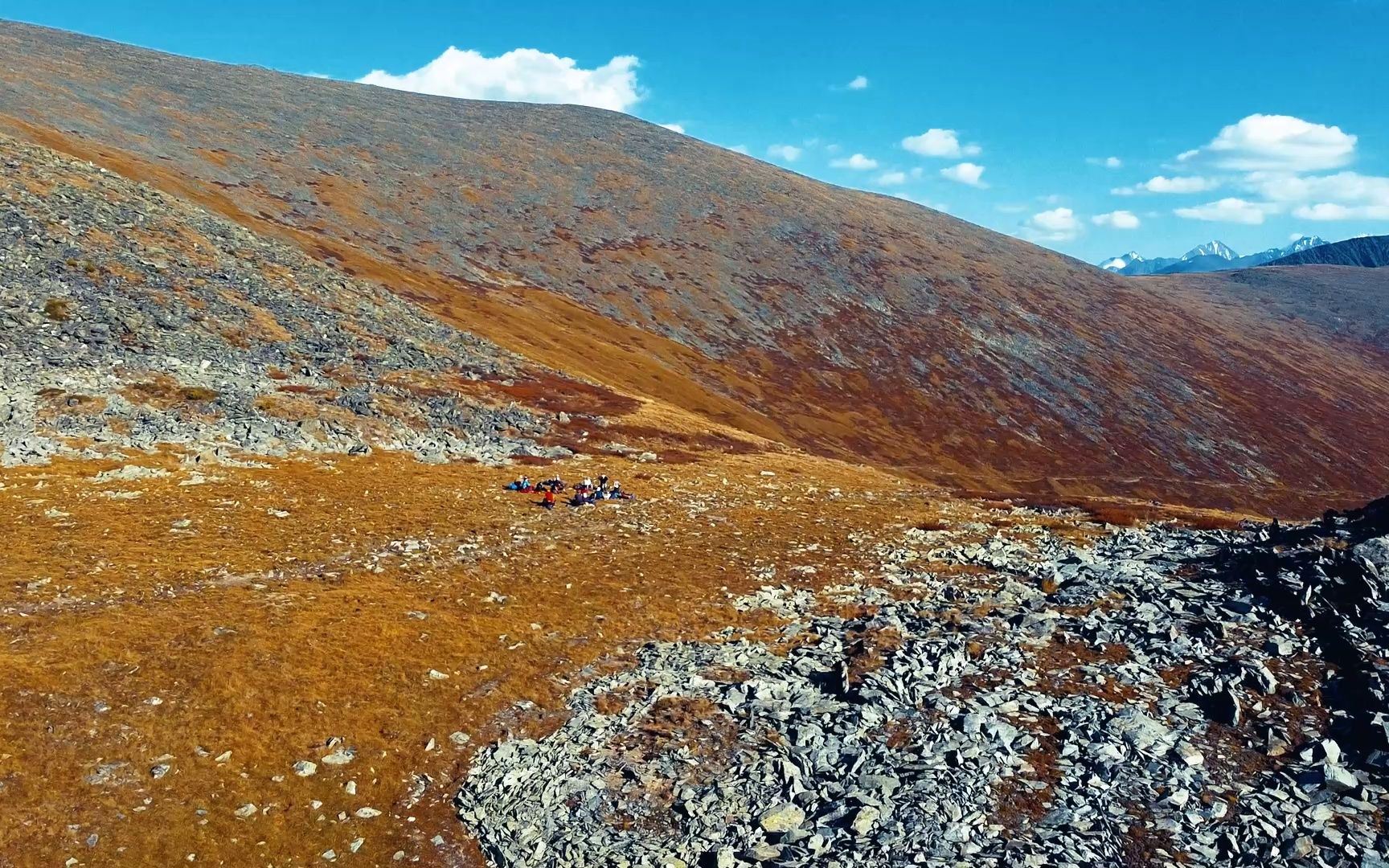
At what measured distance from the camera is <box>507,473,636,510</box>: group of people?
36.5m

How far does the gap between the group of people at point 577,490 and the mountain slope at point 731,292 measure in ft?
114

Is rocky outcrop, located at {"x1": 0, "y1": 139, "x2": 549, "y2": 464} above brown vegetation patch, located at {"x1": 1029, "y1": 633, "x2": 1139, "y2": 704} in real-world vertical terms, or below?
above

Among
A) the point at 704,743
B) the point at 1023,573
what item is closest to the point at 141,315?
the point at 704,743

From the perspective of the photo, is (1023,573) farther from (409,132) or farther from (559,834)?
(409,132)

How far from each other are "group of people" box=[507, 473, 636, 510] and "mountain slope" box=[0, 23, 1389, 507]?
34.7m

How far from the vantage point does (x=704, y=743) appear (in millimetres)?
17594

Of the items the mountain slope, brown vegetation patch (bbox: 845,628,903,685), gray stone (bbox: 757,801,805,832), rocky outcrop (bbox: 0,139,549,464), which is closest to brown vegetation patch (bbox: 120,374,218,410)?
rocky outcrop (bbox: 0,139,549,464)

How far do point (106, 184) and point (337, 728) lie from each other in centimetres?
6851

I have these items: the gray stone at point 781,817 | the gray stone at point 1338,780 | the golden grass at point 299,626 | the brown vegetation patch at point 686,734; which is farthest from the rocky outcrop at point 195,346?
the gray stone at point 1338,780

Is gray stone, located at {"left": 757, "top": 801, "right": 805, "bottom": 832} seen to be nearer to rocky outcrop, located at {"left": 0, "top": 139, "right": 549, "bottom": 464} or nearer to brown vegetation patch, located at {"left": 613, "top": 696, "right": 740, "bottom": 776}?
brown vegetation patch, located at {"left": 613, "top": 696, "right": 740, "bottom": 776}

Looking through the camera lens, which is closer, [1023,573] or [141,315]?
[1023,573]

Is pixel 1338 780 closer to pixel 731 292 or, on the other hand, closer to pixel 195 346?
pixel 195 346

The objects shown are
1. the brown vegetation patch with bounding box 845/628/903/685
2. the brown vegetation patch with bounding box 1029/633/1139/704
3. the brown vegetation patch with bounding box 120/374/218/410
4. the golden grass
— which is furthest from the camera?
the brown vegetation patch with bounding box 120/374/218/410

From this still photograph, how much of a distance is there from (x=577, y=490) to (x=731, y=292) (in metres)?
105
